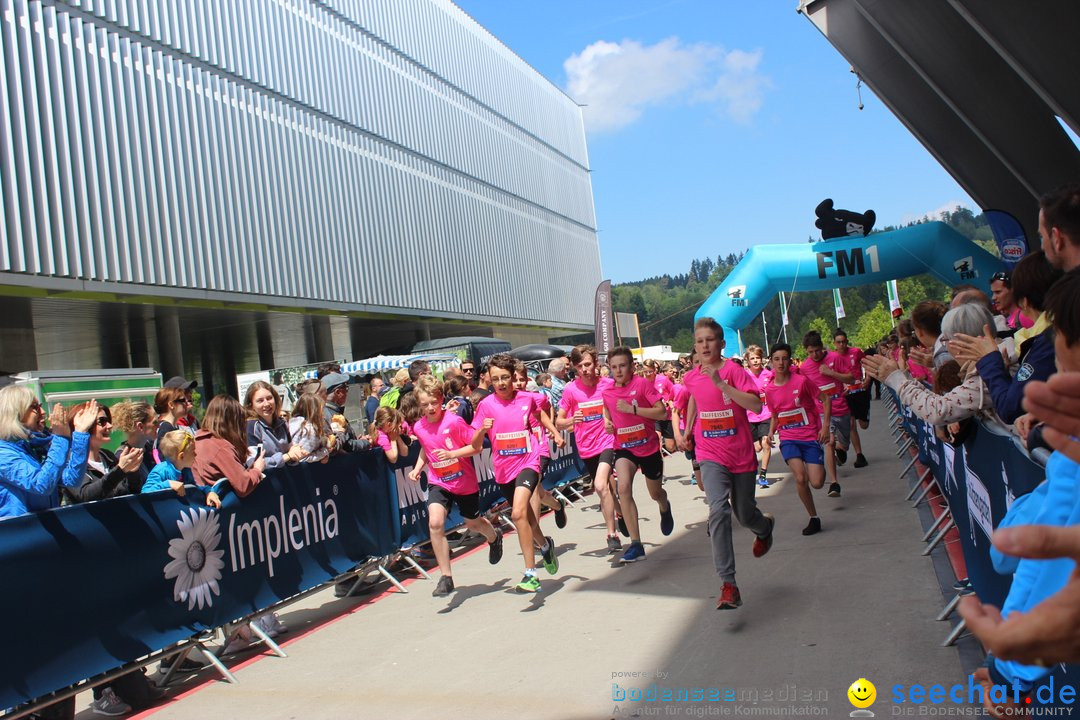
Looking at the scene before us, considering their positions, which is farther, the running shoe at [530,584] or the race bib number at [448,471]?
the race bib number at [448,471]

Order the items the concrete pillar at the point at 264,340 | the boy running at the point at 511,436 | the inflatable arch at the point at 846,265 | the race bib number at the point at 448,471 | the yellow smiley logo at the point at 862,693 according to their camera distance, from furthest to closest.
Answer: the concrete pillar at the point at 264,340 → the inflatable arch at the point at 846,265 → the race bib number at the point at 448,471 → the boy running at the point at 511,436 → the yellow smiley logo at the point at 862,693

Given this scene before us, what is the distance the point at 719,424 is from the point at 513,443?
2.17m

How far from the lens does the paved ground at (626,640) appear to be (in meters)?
5.13

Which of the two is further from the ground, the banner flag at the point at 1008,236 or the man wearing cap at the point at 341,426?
the banner flag at the point at 1008,236

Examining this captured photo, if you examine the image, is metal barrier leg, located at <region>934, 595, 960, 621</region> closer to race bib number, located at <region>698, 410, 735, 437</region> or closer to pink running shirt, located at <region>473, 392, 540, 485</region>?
race bib number, located at <region>698, 410, 735, 437</region>

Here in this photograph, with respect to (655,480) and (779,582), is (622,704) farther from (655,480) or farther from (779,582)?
(655,480)

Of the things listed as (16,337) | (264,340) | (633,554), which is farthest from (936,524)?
(264,340)

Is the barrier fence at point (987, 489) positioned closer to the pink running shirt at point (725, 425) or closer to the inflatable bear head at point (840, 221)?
the pink running shirt at point (725, 425)

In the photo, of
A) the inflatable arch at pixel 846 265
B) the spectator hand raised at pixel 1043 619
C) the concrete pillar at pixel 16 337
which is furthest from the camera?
the inflatable arch at pixel 846 265

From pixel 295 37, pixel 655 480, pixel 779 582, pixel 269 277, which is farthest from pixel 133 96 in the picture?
pixel 779 582

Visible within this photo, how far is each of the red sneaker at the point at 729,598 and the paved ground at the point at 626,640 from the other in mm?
71

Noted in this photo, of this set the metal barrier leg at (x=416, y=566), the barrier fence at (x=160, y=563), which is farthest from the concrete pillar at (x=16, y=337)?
the barrier fence at (x=160, y=563)

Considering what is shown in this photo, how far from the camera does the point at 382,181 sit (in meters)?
33.7

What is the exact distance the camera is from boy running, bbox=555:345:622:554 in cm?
978
